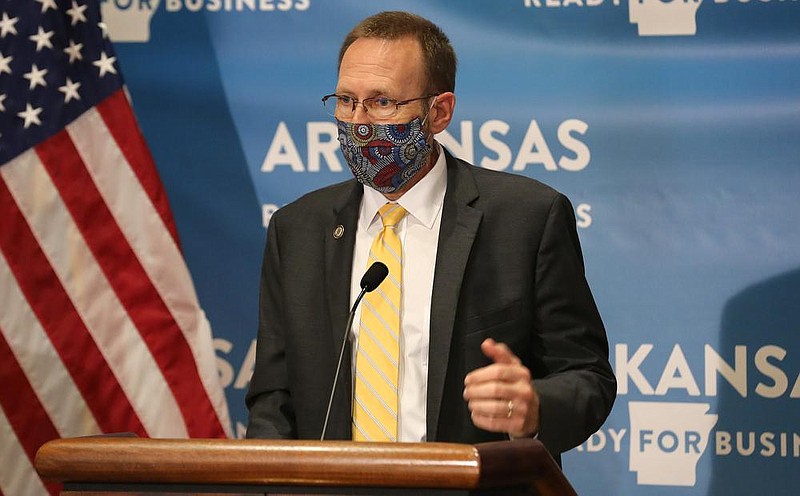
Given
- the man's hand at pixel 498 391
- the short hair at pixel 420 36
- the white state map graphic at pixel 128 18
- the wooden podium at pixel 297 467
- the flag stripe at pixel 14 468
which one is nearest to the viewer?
the wooden podium at pixel 297 467

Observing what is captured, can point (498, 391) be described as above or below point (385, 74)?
below

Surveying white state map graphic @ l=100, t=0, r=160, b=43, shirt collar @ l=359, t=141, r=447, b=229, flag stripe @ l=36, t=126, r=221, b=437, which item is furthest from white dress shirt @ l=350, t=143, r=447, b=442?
white state map graphic @ l=100, t=0, r=160, b=43

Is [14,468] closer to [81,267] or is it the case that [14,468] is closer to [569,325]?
[81,267]

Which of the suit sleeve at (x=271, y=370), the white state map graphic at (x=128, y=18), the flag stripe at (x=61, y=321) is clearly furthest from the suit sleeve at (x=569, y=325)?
the white state map graphic at (x=128, y=18)

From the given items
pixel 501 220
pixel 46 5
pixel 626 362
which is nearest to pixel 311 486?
pixel 501 220

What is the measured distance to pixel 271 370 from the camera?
245 centimetres

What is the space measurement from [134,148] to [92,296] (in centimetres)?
48

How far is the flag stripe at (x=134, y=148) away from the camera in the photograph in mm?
3357

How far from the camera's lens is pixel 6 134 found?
10.6 feet

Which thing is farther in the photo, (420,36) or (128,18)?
(128,18)

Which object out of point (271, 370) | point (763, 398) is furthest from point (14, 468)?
point (763, 398)

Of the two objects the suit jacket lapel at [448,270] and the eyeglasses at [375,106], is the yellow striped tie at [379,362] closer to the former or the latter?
the suit jacket lapel at [448,270]

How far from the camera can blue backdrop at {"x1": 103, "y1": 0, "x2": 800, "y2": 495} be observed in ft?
10.7

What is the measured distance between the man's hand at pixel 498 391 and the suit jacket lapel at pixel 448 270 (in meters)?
0.47
